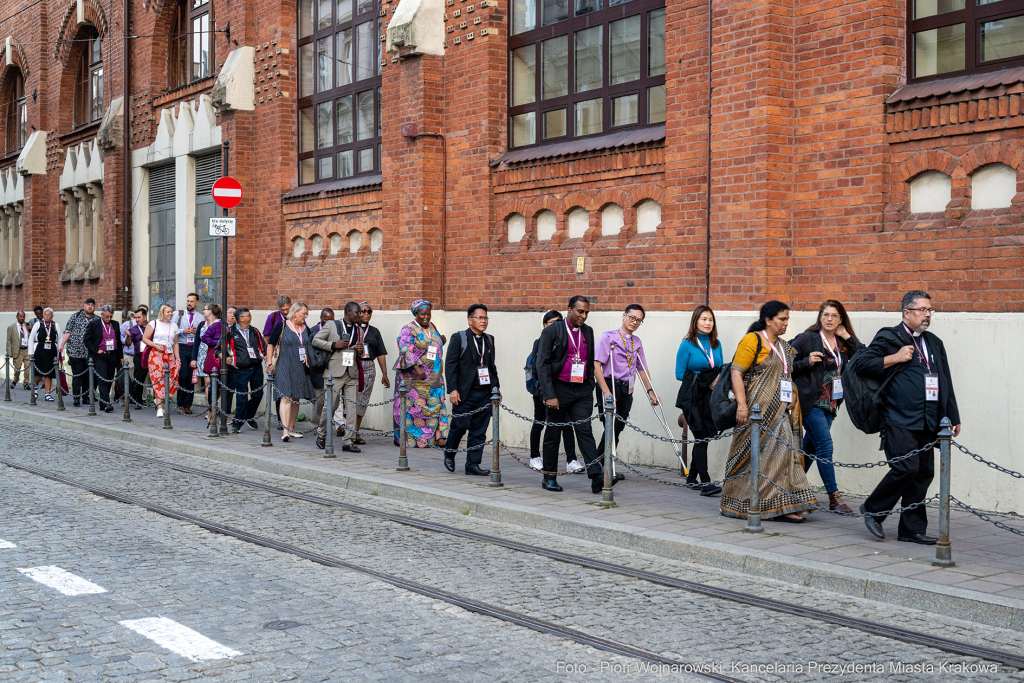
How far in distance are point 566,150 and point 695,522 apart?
6.23 m

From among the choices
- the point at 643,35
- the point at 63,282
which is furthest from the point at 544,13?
the point at 63,282

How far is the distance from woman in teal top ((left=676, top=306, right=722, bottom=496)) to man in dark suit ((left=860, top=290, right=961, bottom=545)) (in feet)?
8.40

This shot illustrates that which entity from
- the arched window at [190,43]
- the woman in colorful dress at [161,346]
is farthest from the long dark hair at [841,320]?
the arched window at [190,43]

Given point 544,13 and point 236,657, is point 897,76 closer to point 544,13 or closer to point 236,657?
point 544,13

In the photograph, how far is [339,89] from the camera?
1805 centimetres

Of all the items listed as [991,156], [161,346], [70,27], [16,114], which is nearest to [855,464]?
[991,156]

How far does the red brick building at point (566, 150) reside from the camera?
10.0m

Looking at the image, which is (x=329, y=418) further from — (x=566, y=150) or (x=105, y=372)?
(x=105, y=372)

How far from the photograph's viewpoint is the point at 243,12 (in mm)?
19250

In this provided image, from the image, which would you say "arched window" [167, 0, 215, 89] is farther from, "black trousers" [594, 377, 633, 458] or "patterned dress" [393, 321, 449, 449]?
"black trousers" [594, 377, 633, 458]

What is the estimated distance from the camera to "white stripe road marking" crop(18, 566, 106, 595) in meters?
6.73

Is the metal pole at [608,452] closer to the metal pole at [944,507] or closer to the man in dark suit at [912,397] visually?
the man in dark suit at [912,397]

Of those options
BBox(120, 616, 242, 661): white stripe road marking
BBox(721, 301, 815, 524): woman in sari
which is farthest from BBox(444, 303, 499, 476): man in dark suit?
BBox(120, 616, 242, 661): white stripe road marking

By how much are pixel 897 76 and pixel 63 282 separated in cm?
2251
